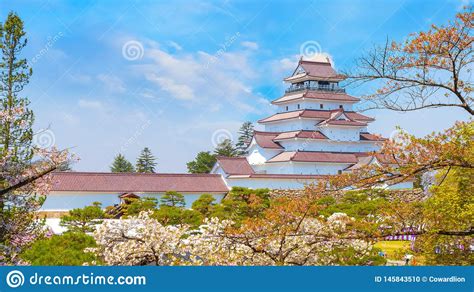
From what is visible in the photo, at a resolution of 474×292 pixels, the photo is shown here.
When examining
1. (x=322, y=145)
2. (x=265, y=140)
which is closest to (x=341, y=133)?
Result: (x=322, y=145)

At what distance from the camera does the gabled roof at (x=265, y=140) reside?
39.4 m

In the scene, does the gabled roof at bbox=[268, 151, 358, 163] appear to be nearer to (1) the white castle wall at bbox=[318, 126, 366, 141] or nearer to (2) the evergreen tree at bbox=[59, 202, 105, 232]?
(1) the white castle wall at bbox=[318, 126, 366, 141]

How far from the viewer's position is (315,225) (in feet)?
30.4

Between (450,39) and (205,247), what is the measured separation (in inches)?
196

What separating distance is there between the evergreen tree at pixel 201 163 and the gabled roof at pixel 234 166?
15700 mm

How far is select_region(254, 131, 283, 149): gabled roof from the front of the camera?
3938cm

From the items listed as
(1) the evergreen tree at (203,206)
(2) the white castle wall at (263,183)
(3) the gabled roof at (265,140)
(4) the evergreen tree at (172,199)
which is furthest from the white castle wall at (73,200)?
(3) the gabled roof at (265,140)

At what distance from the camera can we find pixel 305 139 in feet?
127

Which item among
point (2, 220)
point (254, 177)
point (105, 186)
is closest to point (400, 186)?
point (254, 177)

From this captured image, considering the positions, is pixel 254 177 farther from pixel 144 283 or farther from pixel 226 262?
pixel 144 283

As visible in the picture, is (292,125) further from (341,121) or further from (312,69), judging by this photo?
(312,69)

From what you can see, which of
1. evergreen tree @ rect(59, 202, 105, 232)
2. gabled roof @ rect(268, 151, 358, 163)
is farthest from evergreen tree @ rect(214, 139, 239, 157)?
evergreen tree @ rect(59, 202, 105, 232)
